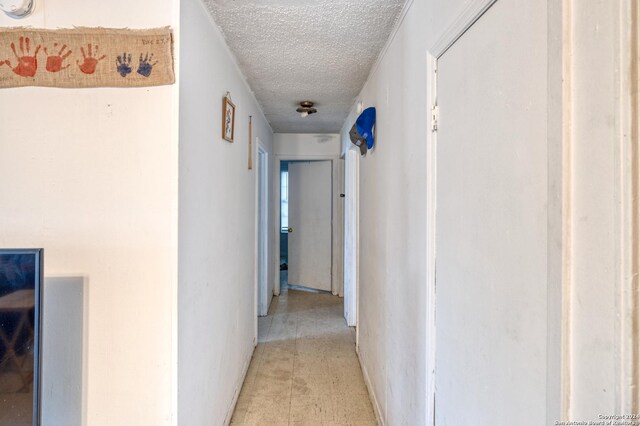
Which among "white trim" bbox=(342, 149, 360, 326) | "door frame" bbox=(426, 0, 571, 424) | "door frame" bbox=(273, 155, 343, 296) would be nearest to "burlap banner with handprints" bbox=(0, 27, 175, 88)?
"door frame" bbox=(426, 0, 571, 424)

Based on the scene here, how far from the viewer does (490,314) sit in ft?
2.76

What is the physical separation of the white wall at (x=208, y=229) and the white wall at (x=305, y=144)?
2137 millimetres

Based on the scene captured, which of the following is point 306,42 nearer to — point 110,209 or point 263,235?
point 110,209

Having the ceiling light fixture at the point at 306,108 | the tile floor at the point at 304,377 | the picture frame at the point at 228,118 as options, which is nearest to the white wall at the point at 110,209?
the picture frame at the point at 228,118

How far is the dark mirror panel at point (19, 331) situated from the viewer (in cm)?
86

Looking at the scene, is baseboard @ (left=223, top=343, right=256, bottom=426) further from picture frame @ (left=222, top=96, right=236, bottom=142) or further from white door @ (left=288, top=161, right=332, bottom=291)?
white door @ (left=288, top=161, right=332, bottom=291)

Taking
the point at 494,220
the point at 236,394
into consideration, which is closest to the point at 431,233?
the point at 494,220

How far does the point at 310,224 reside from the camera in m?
5.00

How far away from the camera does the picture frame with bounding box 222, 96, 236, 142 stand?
1.87m

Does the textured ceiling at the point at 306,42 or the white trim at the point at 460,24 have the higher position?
the textured ceiling at the point at 306,42

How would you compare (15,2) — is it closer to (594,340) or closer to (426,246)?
(426,246)

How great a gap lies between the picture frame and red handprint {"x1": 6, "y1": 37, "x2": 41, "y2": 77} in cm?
80

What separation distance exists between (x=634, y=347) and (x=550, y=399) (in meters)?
0.21

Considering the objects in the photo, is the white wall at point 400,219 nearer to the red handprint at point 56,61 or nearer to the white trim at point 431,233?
the white trim at point 431,233
